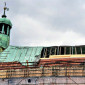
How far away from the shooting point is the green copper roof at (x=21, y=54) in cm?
4319

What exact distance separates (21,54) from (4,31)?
11153 mm

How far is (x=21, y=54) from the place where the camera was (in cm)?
4488

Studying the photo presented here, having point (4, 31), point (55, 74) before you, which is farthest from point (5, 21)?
point (55, 74)

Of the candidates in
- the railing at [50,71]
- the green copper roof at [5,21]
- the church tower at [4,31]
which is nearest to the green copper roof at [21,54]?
the church tower at [4,31]

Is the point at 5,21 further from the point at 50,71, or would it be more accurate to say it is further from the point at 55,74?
the point at 55,74

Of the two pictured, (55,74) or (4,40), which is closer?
(55,74)

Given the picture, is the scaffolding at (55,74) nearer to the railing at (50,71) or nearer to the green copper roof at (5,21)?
the railing at (50,71)

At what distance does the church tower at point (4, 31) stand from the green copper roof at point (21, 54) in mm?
5342

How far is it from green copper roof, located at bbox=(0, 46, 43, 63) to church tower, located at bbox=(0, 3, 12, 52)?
5342mm

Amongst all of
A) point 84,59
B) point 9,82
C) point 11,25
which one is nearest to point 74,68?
point 84,59

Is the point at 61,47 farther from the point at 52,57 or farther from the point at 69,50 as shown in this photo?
the point at 52,57

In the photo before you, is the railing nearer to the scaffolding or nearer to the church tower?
the scaffolding

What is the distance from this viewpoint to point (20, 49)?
1833 inches

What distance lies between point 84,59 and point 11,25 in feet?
76.0
